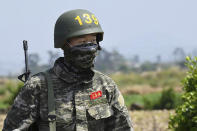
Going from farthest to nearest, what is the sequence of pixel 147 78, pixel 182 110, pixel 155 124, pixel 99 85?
pixel 147 78 < pixel 155 124 < pixel 182 110 < pixel 99 85

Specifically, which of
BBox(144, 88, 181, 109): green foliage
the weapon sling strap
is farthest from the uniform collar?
BBox(144, 88, 181, 109): green foliage

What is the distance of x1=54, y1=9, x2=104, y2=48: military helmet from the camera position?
266 cm

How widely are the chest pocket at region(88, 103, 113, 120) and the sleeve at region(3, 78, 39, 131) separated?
1.36 ft

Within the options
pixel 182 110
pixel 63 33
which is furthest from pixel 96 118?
pixel 182 110

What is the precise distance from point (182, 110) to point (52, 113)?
2583mm

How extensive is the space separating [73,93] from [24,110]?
384 millimetres

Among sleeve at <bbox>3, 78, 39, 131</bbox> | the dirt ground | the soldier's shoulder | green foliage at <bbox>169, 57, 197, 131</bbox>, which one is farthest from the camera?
the dirt ground

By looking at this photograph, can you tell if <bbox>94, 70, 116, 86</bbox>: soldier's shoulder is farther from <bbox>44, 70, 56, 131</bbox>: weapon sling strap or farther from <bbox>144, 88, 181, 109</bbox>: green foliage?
<bbox>144, 88, 181, 109</bbox>: green foliage

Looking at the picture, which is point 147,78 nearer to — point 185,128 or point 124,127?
point 185,128

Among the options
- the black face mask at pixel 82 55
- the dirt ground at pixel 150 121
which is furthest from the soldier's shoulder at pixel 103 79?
the dirt ground at pixel 150 121

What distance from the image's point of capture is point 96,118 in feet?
8.57

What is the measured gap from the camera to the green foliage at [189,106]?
4500 mm

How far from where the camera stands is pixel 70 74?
2.62 meters

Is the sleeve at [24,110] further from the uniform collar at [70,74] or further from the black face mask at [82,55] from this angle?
the black face mask at [82,55]
